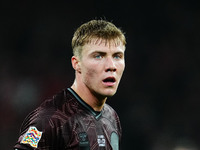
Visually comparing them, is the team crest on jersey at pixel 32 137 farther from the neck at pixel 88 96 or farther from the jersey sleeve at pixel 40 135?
the neck at pixel 88 96

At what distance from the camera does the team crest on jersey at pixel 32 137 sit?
2.15 m

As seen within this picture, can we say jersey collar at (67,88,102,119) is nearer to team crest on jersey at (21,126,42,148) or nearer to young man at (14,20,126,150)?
young man at (14,20,126,150)

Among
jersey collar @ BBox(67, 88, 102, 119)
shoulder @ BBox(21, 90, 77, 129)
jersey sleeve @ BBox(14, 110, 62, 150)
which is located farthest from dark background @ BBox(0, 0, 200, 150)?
jersey sleeve @ BBox(14, 110, 62, 150)

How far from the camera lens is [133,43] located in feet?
25.5

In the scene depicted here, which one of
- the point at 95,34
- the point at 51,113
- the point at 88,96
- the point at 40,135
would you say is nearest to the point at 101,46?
the point at 95,34

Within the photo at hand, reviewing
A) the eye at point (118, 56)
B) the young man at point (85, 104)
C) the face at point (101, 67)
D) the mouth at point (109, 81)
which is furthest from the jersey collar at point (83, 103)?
the eye at point (118, 56)

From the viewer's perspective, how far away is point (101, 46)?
243 centimetres

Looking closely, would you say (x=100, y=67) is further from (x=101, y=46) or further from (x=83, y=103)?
(x=83, y=103)

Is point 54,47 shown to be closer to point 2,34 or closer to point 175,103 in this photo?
point 2,34

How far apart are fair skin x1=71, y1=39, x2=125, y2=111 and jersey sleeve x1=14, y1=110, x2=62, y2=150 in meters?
0.41

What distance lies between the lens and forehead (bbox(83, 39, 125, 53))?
2424 millimetres

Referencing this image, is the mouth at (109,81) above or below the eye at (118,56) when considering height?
below

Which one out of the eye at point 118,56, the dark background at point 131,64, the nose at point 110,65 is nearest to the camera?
the nose at point 110,65

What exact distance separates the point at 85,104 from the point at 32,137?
54 cm
